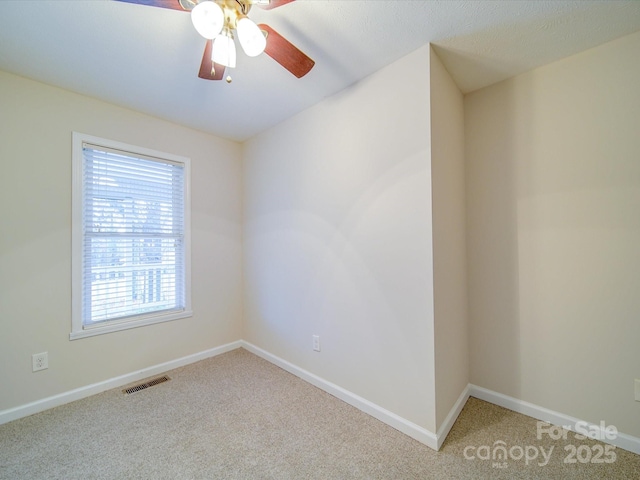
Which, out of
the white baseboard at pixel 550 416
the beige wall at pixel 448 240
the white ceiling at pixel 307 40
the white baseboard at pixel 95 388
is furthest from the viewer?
the white baseboard at pixel 95 388

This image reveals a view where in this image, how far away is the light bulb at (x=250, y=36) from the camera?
3.79 ft

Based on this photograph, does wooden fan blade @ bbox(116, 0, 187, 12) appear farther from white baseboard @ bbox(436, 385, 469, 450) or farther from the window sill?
white baseboard @ bbox(436, 385, 469, 450)

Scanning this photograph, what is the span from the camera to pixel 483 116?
6.84 ft

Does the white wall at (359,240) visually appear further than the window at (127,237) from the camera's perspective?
No

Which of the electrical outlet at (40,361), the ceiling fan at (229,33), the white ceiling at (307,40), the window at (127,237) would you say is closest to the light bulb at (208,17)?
the ceiling fan at (229,33)

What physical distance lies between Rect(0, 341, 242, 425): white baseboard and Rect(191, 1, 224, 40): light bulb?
2688 mm

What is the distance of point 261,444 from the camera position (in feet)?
5.42

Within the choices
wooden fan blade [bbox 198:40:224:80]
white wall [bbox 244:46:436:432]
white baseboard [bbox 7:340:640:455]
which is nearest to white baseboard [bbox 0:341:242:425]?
white baseboard [bbox 7:340:640:455]

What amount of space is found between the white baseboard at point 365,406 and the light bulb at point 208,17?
233cm

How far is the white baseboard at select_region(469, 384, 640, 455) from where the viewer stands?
156cm

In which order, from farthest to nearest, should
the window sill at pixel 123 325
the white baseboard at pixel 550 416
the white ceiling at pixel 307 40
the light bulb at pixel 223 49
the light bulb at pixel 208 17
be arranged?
the window sill at pixel 123 325 → the white baseboard at pixel 550 416 → the white ceiling at pixel 307 40 → the light bulb at pixel 223 49 → the light bulb at pixel 208 17

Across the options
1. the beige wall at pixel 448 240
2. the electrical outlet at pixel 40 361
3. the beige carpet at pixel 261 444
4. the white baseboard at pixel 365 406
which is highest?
the beige wall at pixel 448 240

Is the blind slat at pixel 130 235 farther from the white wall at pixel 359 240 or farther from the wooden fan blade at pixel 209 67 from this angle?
the wooden fan blade at pixel 209 67

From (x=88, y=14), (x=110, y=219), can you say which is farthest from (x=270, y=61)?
(x=110, y=219)
